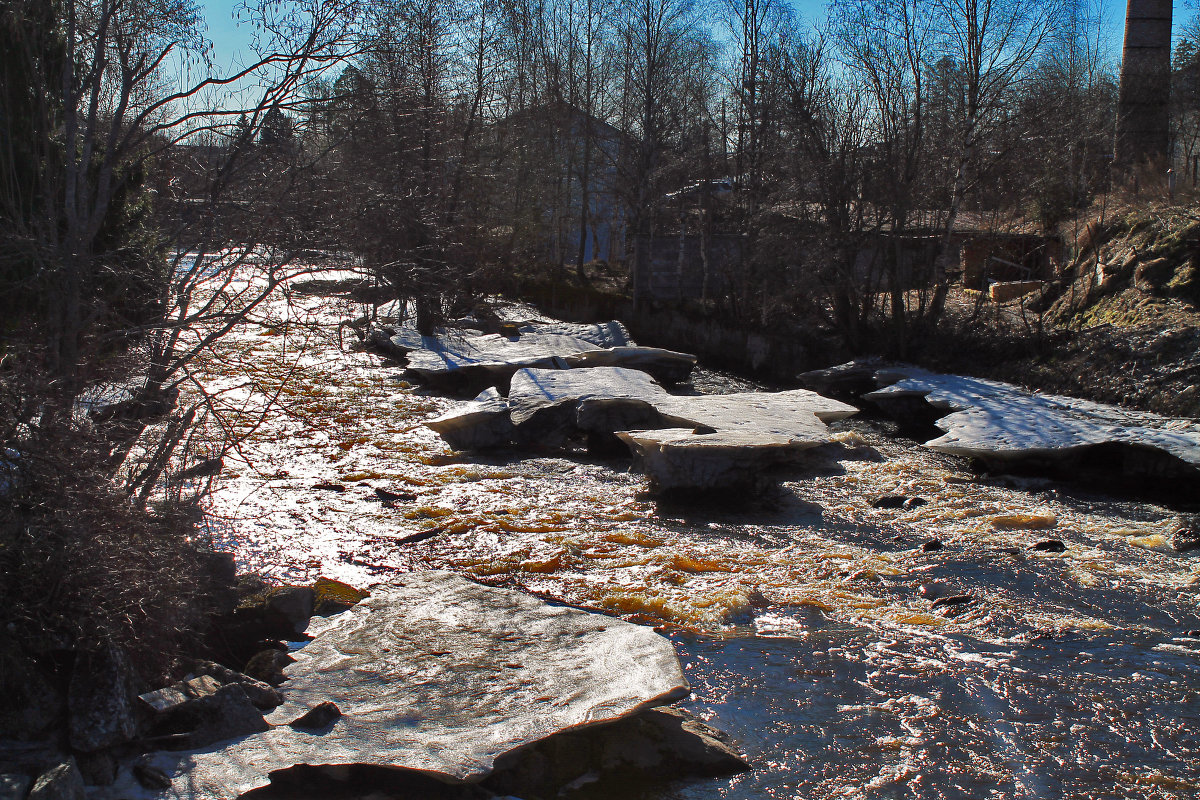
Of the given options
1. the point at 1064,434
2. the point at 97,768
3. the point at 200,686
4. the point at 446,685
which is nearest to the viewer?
the point at 97,768

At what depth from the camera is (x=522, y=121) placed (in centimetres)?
2723

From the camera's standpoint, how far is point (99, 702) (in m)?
4.11

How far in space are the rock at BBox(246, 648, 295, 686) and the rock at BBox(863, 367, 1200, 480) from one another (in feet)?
25.4

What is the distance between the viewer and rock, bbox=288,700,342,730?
179 inches

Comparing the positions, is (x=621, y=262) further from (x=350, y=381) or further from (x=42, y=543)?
(x=42, y=543)

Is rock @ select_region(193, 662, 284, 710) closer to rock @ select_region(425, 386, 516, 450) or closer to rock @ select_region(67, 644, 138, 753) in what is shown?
rock @ select_region(67, 644, 138, 753)

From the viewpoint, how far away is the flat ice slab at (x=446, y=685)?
4203 millimetres

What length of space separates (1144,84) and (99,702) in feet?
72.3

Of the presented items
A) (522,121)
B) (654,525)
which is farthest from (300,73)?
(522,121)

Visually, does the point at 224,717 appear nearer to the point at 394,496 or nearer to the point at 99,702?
the point at 99,702

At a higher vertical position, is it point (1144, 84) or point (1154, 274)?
point (1144, 84)

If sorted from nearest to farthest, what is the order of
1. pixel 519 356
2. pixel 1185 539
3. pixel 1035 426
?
pixel 1185 539, pixel 1035 426, pixel 519 356

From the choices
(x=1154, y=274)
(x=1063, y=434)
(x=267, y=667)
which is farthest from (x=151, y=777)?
(x=1154, y=274)

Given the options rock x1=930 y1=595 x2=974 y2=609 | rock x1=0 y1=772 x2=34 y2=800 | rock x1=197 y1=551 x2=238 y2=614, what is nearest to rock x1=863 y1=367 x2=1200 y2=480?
rock x1=930 y1=595 x2=974 y2=609
